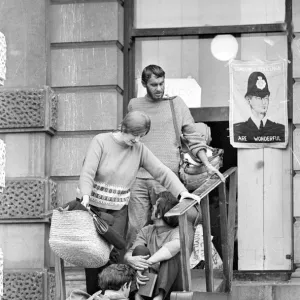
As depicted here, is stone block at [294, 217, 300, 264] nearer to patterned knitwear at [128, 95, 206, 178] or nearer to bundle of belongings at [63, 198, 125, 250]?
patterned knitwear at [128, 95, 206, 178]

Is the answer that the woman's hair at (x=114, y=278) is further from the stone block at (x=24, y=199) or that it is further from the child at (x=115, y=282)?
the stone block at (x=24, y=199)

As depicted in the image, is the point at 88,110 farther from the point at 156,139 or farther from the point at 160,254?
the point at 160,254

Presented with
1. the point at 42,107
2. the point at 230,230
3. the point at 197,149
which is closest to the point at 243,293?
the point at 230,230

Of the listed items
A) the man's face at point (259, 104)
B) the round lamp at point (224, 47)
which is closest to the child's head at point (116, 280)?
the man's face at point (259, 104)

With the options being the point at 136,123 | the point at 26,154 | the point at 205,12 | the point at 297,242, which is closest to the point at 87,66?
the point at 26,154

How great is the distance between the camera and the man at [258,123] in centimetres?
1112

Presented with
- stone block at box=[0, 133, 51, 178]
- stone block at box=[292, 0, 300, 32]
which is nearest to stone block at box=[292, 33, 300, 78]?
stone block at box=[292, 0, 300, 32]

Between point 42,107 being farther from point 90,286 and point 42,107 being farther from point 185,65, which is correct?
point 90,286

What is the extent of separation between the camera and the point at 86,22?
1132 centimetres

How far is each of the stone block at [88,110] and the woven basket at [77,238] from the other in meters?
3.19

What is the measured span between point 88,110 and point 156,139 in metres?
1.59

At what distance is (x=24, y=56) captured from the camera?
11.1m

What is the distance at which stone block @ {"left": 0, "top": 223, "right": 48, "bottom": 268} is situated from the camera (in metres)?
10.8

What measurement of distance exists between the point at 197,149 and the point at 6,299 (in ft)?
8.60
